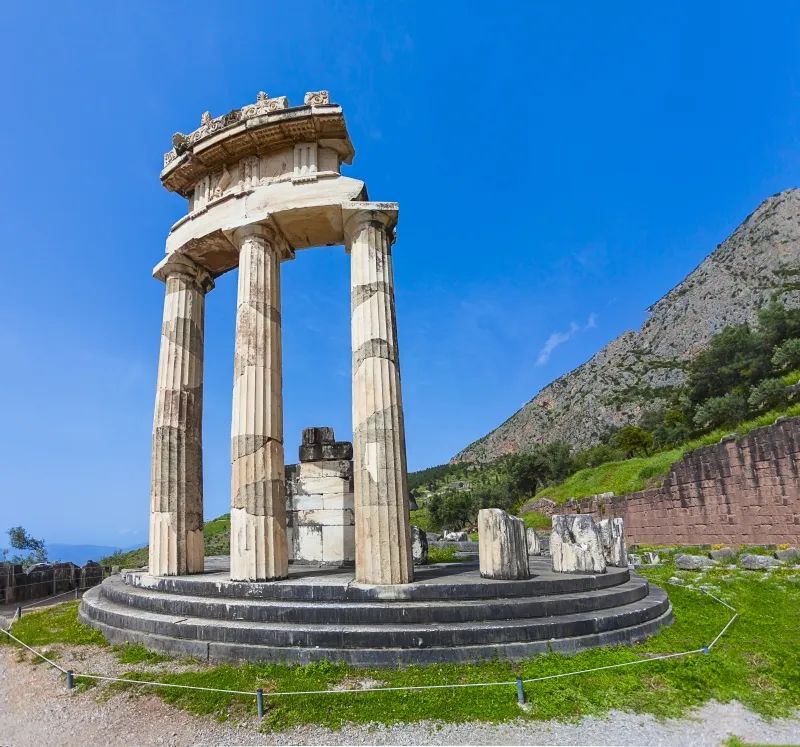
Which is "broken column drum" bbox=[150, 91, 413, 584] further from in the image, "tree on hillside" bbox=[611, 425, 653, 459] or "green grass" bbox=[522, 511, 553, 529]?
"tree on hillside" bbox=[611, 425, 653, 459]

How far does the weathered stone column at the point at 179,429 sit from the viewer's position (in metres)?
11.8

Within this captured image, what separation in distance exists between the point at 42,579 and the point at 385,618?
15247mm

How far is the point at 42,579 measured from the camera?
16.8 meters

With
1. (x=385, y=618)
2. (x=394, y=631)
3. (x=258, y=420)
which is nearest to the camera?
(x=394, y=631)

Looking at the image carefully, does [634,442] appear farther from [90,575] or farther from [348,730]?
[348,730]

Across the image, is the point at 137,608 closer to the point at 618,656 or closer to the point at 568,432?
the point at 618,656

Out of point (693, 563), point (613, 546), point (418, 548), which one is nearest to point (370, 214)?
point (418, 548)

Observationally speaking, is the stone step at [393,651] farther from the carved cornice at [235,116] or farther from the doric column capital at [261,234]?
the carved cornice at [235,116]

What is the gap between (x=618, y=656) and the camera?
6.98m

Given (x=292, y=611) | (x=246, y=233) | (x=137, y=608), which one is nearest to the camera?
(x=292, y=611)

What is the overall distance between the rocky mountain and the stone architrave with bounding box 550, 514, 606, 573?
76284 mm

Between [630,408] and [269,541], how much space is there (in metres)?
87.4

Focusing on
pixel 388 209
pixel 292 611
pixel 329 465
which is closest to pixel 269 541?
pixel 292 611

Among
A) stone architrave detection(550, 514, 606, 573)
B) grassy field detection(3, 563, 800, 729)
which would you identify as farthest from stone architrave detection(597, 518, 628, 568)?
grassy field detection(3, 563, 800, 729)
